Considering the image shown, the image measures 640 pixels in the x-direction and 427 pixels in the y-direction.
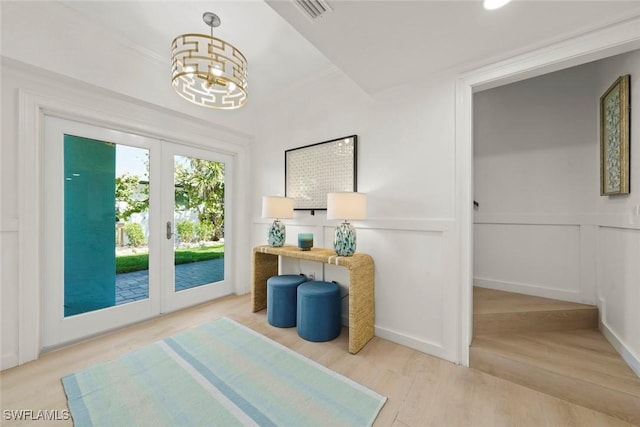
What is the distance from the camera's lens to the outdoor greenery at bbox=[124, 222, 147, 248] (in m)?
2.53

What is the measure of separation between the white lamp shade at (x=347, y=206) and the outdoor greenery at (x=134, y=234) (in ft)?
7.05

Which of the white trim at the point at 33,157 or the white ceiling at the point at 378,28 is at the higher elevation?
the white ceiling at the point at 378,28

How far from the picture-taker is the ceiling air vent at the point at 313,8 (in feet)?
4.33

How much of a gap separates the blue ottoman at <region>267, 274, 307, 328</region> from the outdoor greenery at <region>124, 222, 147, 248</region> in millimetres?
1514

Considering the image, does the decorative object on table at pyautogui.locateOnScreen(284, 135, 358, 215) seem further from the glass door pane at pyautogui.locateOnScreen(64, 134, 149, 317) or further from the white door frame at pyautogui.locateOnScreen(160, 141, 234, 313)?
the glass door pane at pyautogui.locateOnScreen(64, 134, 149, 317)

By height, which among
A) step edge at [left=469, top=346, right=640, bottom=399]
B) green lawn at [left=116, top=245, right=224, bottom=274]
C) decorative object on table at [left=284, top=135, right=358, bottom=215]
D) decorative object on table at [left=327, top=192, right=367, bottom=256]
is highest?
decorative object on table at [left=284, top=135, right=358, bottom=215]

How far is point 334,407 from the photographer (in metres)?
1.46

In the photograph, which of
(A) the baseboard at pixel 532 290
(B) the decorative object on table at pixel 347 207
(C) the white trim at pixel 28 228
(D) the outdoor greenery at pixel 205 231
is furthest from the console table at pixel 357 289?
(C) the white trim at pixel 28 228

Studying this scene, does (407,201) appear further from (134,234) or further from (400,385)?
(134,234)

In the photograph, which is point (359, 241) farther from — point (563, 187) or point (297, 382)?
point (563, 187)

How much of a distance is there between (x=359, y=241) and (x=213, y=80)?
190 centimetres

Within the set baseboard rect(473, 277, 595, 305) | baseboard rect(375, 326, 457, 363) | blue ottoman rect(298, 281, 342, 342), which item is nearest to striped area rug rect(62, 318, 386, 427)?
blue ottoman rect(298, 281, 342, 342)

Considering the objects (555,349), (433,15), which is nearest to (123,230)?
(433,15)

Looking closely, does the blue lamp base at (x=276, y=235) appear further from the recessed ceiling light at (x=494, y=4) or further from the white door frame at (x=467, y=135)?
the recessed ceiling light at (x=494, y=4)
